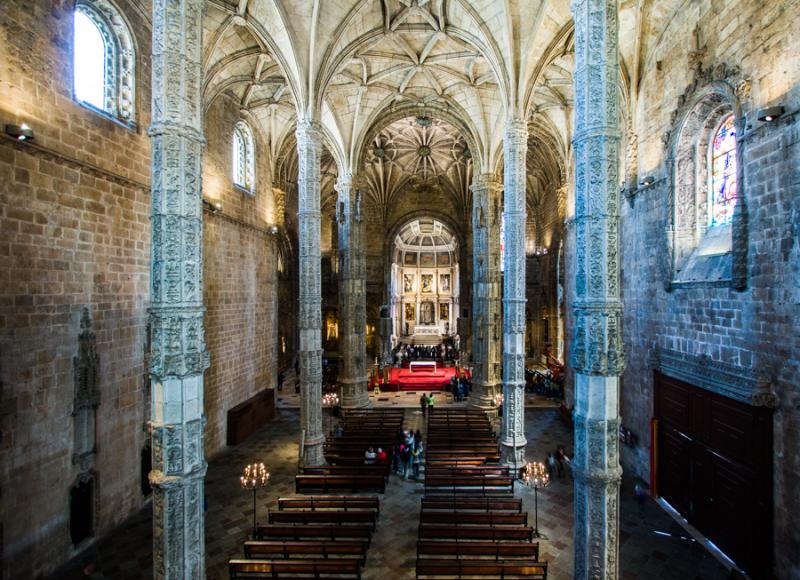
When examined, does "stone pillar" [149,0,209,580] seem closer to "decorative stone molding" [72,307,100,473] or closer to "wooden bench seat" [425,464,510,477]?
"decorative stone molding" [72,307,100,473]

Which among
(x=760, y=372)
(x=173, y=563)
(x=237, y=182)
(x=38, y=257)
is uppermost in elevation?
(x=237, y=182)

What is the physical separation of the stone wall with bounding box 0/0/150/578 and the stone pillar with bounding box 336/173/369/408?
10099mm

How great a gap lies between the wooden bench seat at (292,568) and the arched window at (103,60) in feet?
36.9

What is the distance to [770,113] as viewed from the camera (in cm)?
808

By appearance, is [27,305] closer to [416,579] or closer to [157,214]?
[157,214]

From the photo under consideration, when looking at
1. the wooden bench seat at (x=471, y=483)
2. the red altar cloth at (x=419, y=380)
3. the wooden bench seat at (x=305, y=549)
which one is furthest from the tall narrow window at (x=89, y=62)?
the red altar cloth at (x=419, y=380)

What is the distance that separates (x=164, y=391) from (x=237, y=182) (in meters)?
14.0

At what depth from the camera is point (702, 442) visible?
34.5 feet

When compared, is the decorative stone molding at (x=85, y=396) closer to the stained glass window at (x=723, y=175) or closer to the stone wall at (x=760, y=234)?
the stone wall at (x=760, y=234)

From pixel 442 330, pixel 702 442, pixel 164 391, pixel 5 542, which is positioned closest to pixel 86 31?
pixel 164 391

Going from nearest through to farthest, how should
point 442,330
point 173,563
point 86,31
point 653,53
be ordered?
point 173,563 < point 86,31 < point 653,53 < point 442,330

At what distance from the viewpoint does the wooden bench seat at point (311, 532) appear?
975 centimetres

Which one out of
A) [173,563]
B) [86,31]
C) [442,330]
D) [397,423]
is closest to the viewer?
[173,563]

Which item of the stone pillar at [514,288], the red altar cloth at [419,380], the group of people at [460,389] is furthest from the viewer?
the red altar cloth at [419,380]
